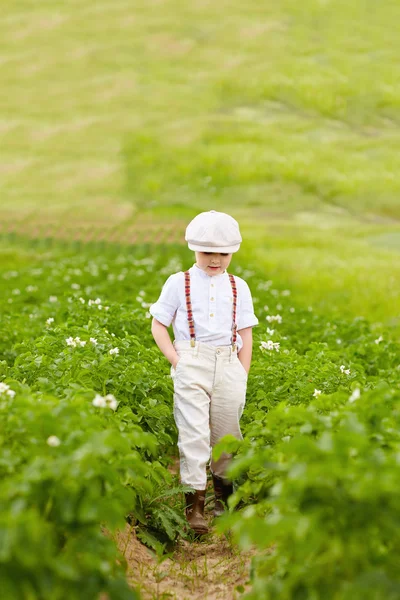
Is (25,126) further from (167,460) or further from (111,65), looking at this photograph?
(167,460)

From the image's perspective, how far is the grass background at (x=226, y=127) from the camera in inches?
1220

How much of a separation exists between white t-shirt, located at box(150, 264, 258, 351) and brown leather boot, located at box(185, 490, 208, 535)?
3.91ft

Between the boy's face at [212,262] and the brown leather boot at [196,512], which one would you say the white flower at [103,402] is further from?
the boy's face at [212,262]

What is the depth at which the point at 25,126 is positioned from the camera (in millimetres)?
54375

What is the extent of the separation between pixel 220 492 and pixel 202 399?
2.98 feet

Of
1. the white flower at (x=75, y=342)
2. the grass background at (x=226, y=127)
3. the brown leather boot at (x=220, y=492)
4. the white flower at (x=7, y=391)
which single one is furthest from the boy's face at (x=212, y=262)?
the grass background at (x=226, y=127)

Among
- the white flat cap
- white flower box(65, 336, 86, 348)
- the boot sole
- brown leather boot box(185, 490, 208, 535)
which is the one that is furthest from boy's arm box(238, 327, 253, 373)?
white flower box(65, 336, 86, 348)

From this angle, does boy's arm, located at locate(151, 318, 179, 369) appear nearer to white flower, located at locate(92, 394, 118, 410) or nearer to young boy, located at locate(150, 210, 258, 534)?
young boy, located at locate(150, 210, 258, 534)

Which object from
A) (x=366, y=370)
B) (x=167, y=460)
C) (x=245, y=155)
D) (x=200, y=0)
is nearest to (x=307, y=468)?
(x=167, y=460)

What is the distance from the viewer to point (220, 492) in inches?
254

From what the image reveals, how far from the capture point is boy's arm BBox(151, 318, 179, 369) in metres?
6.14

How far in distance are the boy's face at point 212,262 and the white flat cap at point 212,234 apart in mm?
98

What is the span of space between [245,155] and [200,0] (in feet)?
115

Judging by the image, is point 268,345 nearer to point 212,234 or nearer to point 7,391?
point 212,234
